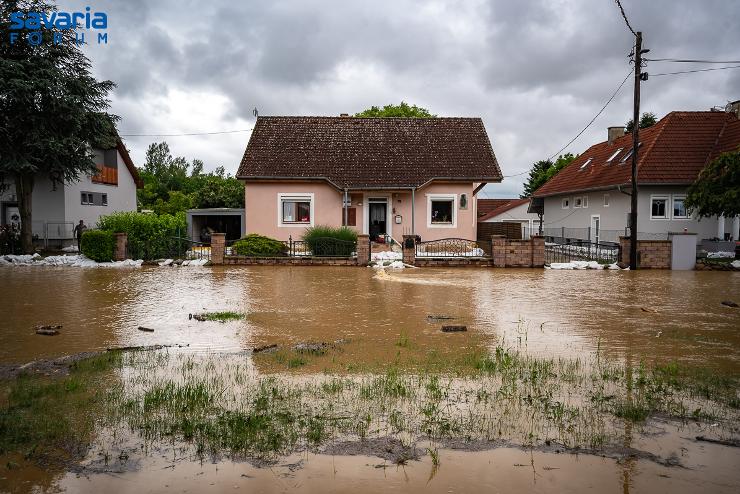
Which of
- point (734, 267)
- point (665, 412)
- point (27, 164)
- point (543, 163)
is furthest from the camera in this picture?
point (543, 163)

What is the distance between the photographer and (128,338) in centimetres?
922

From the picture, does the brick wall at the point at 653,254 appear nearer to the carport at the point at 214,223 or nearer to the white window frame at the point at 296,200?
the white window frame at the point at 296,200

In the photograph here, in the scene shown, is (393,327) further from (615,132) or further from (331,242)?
(615,132)

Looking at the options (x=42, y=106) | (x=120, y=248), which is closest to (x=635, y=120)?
(x=120, y=248)

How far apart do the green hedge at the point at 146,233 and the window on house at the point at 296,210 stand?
6.43 metres

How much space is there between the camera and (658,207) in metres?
27.5

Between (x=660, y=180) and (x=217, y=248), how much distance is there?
20.5 metres

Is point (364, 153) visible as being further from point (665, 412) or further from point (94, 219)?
point (665, 412)

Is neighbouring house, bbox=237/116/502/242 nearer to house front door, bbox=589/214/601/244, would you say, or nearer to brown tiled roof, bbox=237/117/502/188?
brown tiled roof, bbox=237/117/502/188

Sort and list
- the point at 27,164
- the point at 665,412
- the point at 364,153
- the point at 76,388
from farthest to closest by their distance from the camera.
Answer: the point at 364,153 → the point at 27,164 → the point at 76,388 → the point at 665,412

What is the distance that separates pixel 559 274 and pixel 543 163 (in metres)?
45.0

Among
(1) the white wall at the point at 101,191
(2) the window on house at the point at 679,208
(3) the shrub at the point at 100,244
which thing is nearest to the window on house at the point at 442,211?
(2) the window on house at the point at 679,208

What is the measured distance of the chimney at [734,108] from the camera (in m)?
28.5

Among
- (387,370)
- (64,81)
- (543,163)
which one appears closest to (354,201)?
(64,81)
